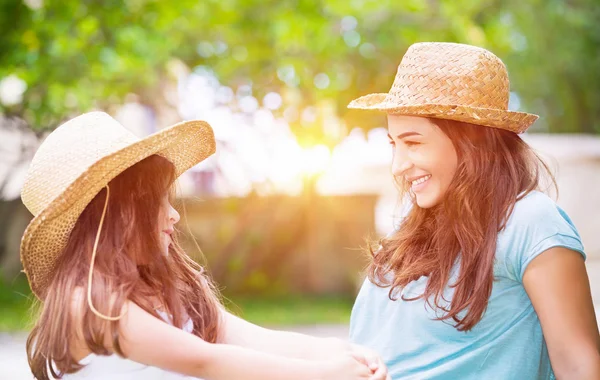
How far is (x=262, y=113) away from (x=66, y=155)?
7.59 m

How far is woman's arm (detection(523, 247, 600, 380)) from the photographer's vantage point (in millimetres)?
2115

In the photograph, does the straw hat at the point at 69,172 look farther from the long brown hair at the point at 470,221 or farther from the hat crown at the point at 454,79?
the long brown hair at the point at 470,221

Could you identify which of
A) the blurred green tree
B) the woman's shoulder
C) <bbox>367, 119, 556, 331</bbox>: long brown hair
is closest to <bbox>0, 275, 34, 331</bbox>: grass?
the blurred green tree

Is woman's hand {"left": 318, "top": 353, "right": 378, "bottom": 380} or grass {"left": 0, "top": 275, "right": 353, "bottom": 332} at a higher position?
woman's hand {"left": 318, "top": 353, "right": 378, "bottom": 380}

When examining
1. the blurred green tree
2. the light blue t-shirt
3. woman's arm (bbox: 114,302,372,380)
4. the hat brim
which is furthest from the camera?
the blurred green tree

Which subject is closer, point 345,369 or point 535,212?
point 345,369

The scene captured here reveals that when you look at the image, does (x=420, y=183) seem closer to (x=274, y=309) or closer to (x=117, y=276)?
(x=117, y=276)

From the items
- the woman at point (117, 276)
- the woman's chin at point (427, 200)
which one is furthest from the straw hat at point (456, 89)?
the woman at point (117, 276)

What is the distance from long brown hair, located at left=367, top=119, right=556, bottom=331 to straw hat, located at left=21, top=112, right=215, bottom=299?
29.3 inches

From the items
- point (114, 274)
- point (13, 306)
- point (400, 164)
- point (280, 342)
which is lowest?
point (13, 306)

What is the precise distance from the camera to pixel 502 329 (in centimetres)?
228

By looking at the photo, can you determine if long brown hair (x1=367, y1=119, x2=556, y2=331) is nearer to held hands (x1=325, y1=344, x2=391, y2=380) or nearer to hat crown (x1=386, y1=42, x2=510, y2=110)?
hat crown (x1=386, y1=42, x2=510, y2=110)

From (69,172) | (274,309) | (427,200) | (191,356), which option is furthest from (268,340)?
(274,309)

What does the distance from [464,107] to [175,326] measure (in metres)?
0.99
